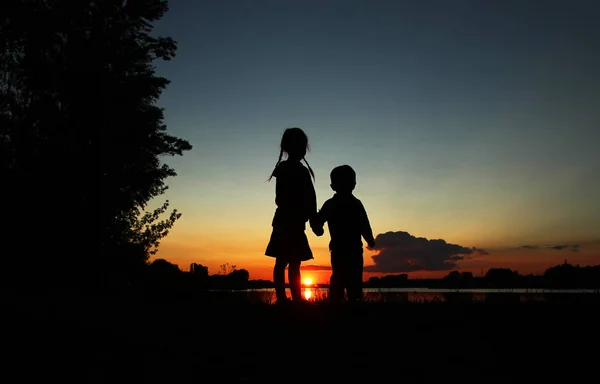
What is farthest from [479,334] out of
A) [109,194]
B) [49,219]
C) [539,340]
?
[109,194]

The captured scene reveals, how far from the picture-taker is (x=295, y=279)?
845cm

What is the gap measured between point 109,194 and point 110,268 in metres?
3.12

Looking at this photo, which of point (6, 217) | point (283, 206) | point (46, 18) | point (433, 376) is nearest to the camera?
point (433, 376)

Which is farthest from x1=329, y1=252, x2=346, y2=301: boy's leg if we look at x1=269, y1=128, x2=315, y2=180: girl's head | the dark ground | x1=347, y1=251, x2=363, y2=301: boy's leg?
the dark ground

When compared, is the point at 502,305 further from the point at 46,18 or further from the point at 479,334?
the point at 46,18

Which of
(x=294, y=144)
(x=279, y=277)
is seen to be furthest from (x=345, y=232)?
(x=294, y=144)

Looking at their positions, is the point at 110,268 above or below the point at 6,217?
below

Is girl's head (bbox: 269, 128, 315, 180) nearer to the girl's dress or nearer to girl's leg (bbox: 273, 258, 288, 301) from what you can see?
the girl's dress

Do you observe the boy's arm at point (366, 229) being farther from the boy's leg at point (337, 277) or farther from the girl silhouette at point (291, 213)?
the girl silhouette at point (291, 213)

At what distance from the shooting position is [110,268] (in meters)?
19.5

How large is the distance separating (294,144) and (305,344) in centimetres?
440

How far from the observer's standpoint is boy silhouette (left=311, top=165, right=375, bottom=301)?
927 cm

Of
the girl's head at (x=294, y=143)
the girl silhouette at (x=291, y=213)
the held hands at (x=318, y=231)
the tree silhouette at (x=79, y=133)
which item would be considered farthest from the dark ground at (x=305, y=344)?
the tree silhouette at (x=79, y=133)

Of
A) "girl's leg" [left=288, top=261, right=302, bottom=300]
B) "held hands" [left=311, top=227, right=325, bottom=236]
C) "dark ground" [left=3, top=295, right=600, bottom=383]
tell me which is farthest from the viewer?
"held hands" [left=311, top=227, right=325, bottom=236]
